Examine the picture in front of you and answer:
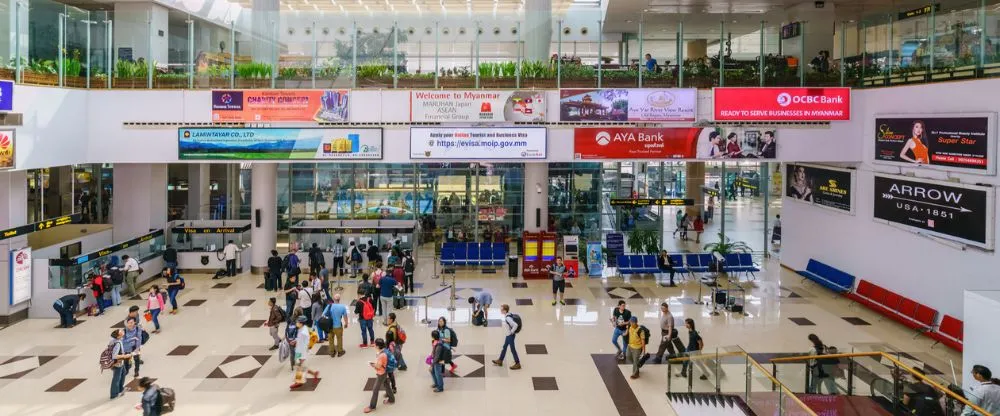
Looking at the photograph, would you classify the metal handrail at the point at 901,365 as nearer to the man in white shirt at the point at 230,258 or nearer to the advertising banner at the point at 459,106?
the advertising banner at the point at 459,106

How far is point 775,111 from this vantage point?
16219 millimetres

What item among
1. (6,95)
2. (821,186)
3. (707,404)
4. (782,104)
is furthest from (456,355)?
(821,186)

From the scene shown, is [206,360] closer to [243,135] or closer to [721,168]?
[243,135]

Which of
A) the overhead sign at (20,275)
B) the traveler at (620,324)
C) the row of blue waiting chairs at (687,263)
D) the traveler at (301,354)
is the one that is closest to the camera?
the traveler at (301,354)

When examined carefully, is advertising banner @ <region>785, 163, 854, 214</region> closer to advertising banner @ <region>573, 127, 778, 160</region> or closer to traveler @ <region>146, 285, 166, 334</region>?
advertising banner @ <region>573, 127, 778, 160</region>

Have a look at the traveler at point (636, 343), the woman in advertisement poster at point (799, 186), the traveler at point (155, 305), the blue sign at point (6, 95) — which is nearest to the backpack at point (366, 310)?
the traveler at point (155, 305)

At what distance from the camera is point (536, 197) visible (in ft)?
66.7

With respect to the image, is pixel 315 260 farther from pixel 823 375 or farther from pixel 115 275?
pixel 823 375

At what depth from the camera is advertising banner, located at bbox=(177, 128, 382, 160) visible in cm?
1630

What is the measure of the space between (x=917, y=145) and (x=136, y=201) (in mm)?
18703

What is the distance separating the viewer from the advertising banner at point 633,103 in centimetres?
1631

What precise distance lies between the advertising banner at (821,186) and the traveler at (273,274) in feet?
43.2

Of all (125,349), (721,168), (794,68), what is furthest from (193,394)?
(721,168)

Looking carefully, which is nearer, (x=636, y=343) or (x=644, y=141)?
(x=636, y=343)
